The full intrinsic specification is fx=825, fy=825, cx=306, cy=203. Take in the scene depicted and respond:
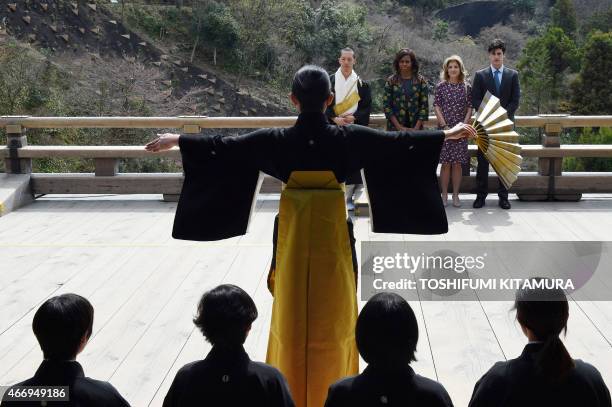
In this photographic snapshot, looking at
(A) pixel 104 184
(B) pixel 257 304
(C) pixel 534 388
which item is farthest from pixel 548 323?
(A) pixel 104 184

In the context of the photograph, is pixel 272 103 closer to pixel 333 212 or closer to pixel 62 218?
pixel 62 218

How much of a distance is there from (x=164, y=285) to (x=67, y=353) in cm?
323

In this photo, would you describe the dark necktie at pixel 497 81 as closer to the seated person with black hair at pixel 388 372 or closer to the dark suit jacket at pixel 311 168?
the dark suit jacket at pixel 311 168

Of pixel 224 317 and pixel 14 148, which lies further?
pixel 14 148

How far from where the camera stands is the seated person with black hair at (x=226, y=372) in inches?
99.4

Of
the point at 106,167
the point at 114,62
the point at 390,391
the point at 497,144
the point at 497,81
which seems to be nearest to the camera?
the point at 390,391

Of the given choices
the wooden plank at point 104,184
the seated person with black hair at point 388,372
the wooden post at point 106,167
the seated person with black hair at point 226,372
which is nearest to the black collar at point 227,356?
the seated person with black hair at point 226,372

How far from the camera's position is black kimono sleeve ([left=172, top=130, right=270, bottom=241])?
141 inches

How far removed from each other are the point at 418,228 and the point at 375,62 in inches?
824

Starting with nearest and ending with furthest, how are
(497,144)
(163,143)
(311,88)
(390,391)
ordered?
(390,391) < (311,88) < (163,143) < (497,144)

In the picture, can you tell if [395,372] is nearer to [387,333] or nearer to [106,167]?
[387,333]

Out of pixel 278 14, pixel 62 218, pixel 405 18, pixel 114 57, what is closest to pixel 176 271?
pixel 62 218

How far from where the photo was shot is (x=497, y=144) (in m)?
3.98

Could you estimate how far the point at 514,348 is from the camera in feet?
14.9
